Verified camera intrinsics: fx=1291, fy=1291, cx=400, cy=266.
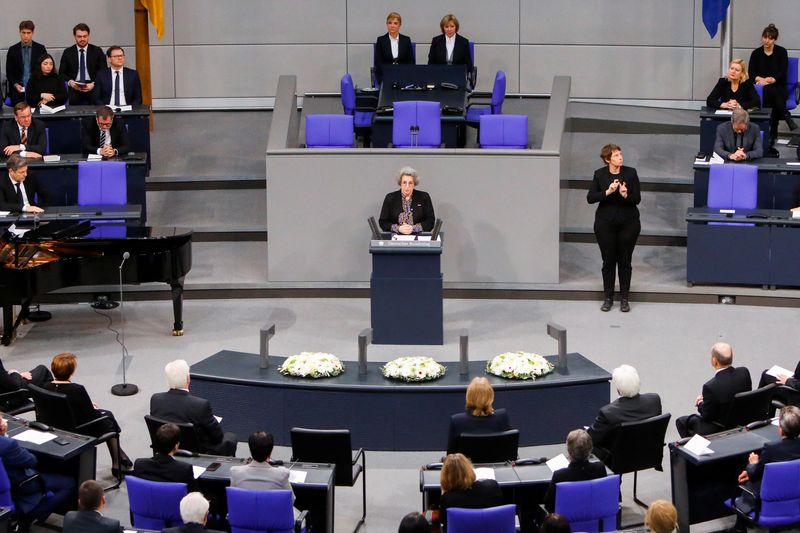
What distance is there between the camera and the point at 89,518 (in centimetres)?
689

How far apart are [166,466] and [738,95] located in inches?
389

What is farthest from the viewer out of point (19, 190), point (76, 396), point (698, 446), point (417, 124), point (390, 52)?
point (390, 52)

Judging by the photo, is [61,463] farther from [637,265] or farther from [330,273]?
[637,265]

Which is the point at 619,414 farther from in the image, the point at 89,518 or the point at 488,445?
the point at 89,518

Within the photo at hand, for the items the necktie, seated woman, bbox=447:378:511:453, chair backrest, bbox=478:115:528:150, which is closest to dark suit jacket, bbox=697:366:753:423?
seated woman, bbox=447:378:511:453

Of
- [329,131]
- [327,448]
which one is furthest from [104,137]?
[327,448]

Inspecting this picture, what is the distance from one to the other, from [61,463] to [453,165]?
20.6ft

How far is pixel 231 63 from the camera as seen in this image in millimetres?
18391

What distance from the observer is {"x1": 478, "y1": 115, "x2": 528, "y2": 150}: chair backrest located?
1427cm

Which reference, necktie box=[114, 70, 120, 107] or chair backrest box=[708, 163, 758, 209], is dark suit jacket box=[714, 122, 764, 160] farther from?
necktie box=[114, 70, 120, 107]

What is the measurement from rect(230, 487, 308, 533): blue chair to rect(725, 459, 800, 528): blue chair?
2781 mm

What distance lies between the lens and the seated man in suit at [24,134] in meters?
14.1

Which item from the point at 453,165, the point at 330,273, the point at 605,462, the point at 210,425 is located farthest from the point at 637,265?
the point at 210,425

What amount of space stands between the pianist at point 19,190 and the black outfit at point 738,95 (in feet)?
25.5
